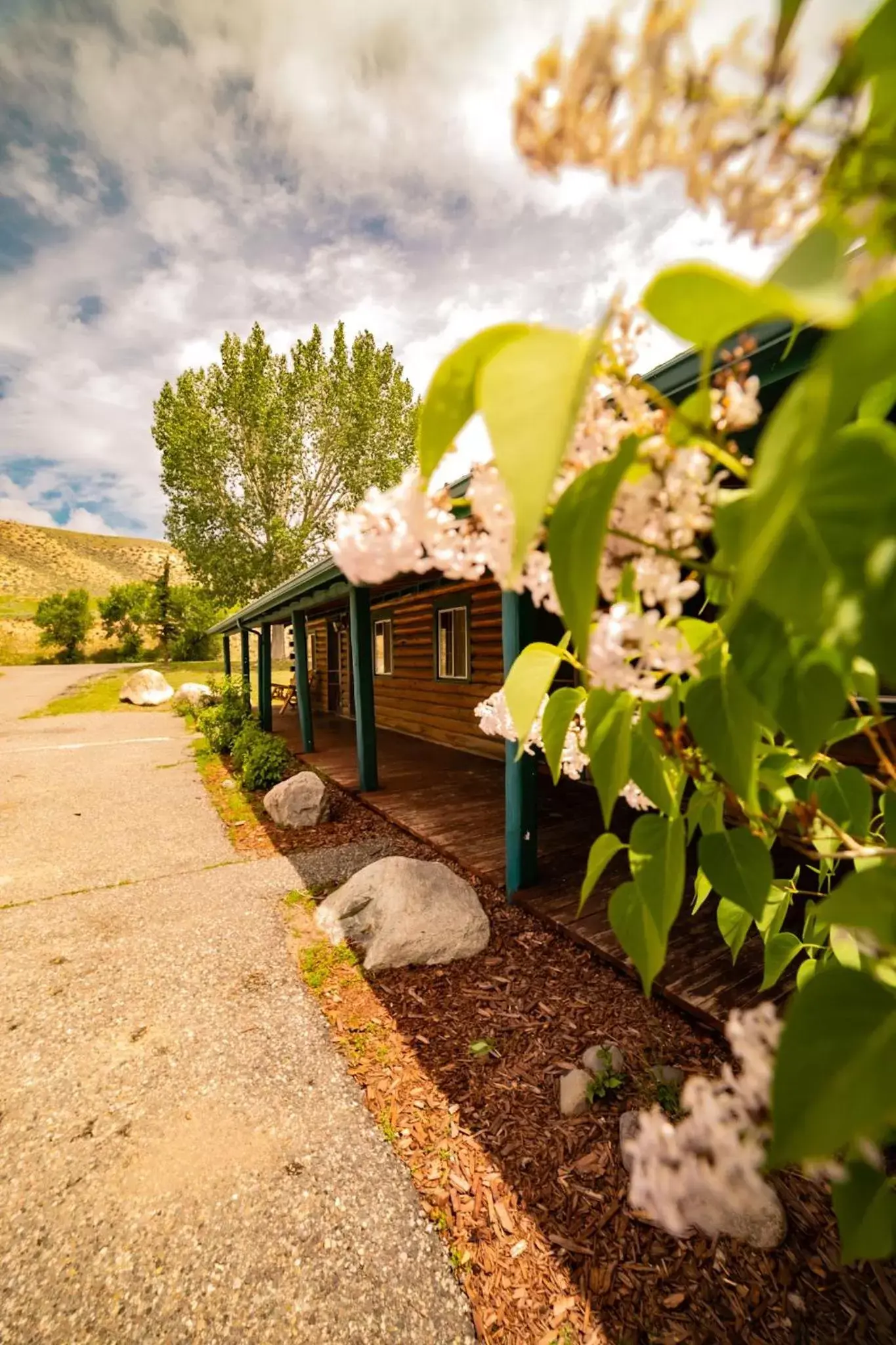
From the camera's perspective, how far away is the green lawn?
60.3 ft

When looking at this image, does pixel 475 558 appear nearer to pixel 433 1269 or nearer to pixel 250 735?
pixel 433 1269

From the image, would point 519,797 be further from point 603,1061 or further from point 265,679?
point 265,679

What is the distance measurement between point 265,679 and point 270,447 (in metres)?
15.3

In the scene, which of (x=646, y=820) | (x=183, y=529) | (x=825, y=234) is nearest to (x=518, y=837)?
(x=646, y=820)

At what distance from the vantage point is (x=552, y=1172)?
2.03 m

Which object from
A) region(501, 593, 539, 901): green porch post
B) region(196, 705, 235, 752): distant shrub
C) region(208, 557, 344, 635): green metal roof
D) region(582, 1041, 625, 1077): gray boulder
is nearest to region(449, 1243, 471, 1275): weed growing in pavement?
region(582, 1041, 625, 1077): gray boulder

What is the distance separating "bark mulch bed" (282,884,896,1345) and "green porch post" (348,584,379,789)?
351 centimetres

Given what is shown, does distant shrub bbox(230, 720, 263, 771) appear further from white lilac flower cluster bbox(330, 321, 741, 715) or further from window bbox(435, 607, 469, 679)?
white lilac flower cluster bbox(330, 321, 741, 715)

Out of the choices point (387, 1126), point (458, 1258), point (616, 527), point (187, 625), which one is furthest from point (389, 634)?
point (187, 625)

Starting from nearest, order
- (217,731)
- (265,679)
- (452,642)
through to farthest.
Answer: (452,642) < (217,731) < (265,679)

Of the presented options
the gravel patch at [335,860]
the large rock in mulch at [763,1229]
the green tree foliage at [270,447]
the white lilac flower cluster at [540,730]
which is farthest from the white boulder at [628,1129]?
the green tree foliage at [270,447]

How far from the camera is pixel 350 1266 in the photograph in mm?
1790

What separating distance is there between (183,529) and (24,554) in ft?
228

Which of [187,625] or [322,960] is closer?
[322,960]
